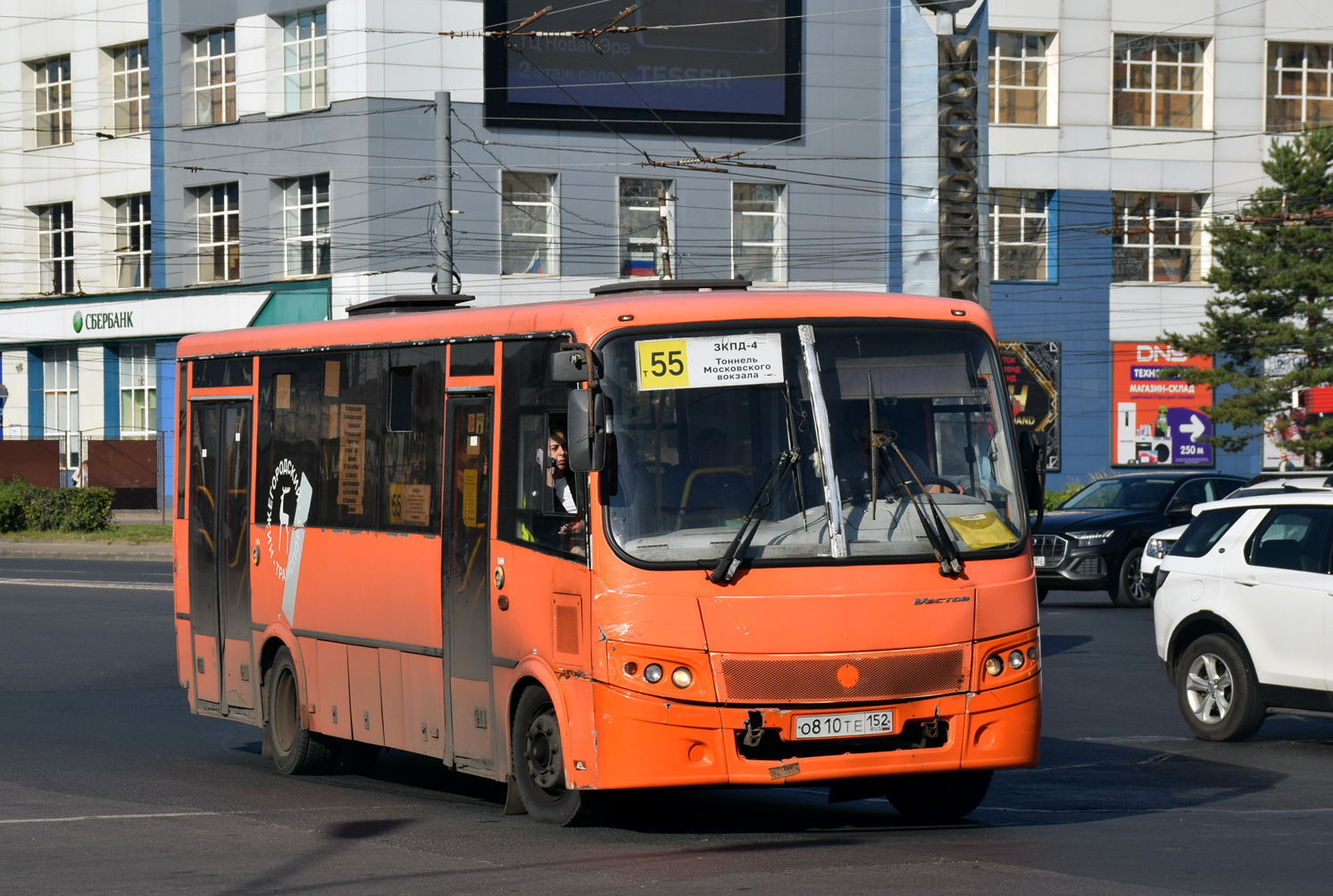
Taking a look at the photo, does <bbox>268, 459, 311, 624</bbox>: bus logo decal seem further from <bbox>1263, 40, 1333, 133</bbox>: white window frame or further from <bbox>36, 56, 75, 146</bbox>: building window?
<bbox>1263, 40, 1333, 133</bbox>: white window frame

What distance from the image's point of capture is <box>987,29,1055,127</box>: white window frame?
55.8m

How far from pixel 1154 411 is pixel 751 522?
164ft

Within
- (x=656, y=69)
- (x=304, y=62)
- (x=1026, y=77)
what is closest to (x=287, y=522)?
(x=304, y=62)

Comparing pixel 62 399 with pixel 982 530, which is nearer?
pixel 982 530

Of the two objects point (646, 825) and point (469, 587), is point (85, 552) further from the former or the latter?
point (646, 825)

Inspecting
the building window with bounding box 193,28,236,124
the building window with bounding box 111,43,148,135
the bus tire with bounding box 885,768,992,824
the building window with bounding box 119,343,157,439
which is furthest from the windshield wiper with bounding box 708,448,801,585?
the building window with bounding box 111,43,148,135

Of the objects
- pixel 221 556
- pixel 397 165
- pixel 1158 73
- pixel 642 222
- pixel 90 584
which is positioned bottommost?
pixel 90 584

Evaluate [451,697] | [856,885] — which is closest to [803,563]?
[856,885]

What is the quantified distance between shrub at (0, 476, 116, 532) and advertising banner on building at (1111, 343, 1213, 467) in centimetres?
2874

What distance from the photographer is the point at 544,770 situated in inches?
363

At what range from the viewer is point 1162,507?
82.4 feet

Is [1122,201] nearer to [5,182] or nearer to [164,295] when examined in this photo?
[164,295]

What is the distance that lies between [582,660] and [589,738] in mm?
346

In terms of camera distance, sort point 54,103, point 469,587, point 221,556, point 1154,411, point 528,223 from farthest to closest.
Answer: point 1154,411
point 54,103
point 528,223
point 221,556
point 469,587
